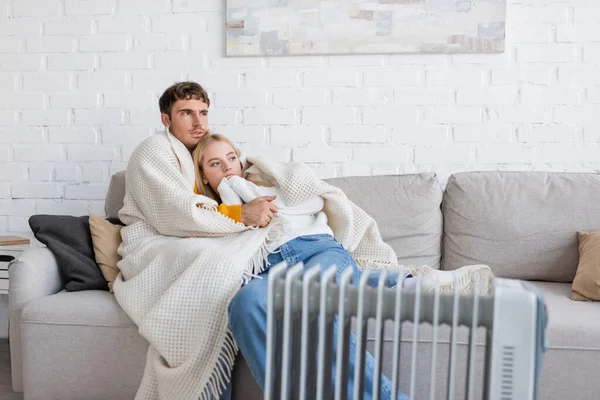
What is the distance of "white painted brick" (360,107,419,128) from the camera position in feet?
9.31

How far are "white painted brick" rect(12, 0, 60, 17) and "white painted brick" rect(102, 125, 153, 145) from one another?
1.88 ft

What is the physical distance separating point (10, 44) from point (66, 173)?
2.10 feet

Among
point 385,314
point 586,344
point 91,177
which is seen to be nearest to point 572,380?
point 586,344

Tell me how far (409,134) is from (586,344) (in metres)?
1.21

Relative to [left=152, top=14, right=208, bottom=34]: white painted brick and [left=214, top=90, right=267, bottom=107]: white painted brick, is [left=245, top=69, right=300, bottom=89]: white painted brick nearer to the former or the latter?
[left=214, top=90, right=267, bottom=107]: white painted brick

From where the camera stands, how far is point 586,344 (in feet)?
6.23

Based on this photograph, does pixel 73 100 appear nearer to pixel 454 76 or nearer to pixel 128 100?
pixel 128 100

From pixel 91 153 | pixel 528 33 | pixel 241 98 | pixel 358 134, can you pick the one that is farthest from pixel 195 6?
pixel 528 33

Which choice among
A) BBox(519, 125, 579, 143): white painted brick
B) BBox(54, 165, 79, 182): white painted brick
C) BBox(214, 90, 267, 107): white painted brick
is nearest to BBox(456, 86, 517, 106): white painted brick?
BBox(519, 125, 579, 143): white painted brick

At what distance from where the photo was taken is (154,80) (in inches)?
118

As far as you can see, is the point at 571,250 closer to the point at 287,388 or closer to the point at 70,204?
the point at 287,388

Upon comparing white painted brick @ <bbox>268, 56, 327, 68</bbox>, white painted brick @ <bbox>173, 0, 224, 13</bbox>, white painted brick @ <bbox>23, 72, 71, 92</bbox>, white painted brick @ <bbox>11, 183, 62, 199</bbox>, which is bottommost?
white painted brick @ <bbox>11, 183, 62, 199</bbox>

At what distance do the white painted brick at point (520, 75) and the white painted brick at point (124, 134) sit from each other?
1.50 metres

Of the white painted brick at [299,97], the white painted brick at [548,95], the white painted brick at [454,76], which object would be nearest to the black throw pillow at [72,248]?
the white painted brick at [299,97]
